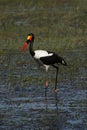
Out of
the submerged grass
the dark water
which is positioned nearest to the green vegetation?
the submerged grass

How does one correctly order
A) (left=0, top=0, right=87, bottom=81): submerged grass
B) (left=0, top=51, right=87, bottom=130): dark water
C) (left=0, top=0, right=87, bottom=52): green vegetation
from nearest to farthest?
(left=0, top=51, right=87, bottom=130): dark water < (left=0, top=0, right=87, bottom=81): submerged grass < (left=0, top=0, right=87, bottom=52): green vegetation

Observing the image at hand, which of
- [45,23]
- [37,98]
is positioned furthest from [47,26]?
[37,98]

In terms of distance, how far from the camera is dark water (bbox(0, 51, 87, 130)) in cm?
876

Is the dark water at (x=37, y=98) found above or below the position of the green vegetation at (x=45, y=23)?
below

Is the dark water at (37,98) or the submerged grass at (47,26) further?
the submerged grass at (47,26)

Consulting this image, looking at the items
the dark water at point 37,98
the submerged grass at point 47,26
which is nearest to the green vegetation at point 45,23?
the submerged grass at point 47,26

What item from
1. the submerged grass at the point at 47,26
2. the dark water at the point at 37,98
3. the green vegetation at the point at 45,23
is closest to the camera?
the dark water at the point at 37,98

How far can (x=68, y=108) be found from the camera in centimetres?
977

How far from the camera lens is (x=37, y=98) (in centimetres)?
1078

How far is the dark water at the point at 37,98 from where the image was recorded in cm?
876

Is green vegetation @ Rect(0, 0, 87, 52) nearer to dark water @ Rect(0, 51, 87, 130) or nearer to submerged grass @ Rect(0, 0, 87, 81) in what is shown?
submerged grass @ Rect(0, 0, 87, 81)

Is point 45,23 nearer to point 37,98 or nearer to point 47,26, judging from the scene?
point 47,26

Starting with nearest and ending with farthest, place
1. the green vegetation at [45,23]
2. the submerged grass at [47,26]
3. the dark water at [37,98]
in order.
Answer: the dark water at [37,98] → the submerged grass at [47,26] → the green vegetation at [45,23]

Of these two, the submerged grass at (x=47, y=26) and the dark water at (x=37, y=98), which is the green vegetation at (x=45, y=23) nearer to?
the submerged grass at (x=47, y=26)
